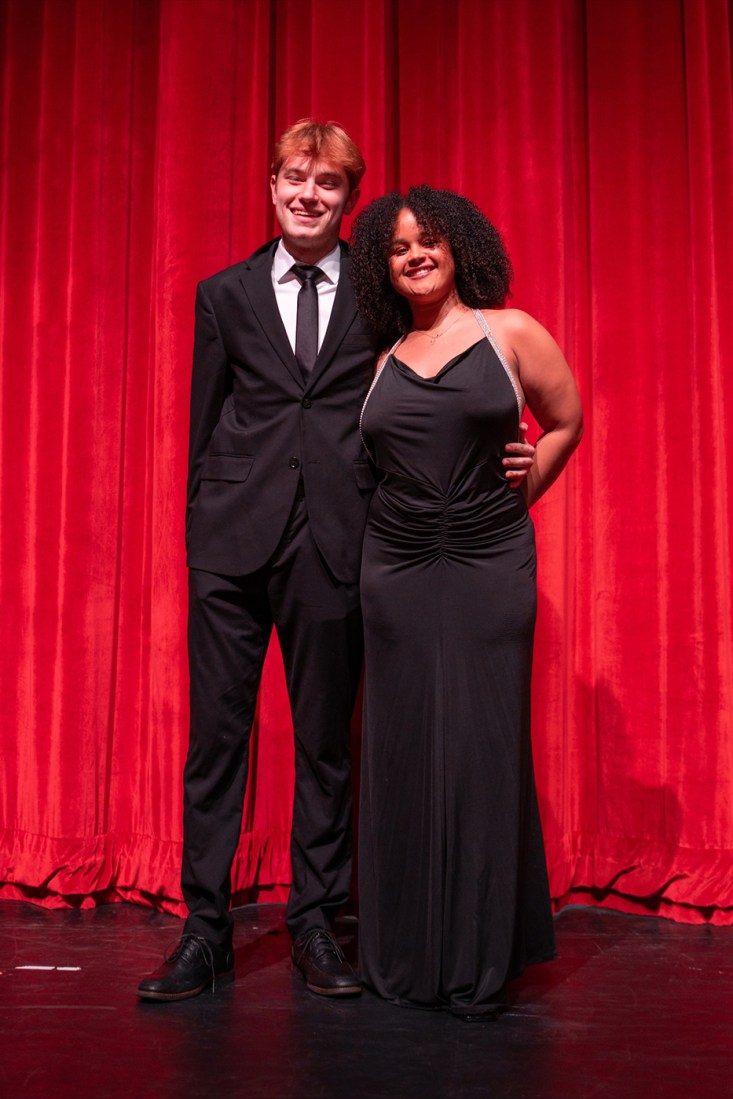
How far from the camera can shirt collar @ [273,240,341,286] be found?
2.16 meters

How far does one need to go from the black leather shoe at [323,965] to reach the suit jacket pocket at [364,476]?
0.88 meters

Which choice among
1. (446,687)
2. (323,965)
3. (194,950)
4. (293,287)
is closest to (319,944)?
(323,965)

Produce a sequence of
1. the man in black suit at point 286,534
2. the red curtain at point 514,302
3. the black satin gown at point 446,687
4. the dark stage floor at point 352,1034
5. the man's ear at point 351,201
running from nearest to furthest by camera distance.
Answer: the dark stage floor at point 352,1034 → the black satin gown at point 446,687 → the man in black suit at point 286,534 → the man's ear at point 351,201 → the red curtain at point 514,302

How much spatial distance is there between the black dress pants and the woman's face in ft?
1.54

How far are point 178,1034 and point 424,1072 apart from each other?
0.44 m

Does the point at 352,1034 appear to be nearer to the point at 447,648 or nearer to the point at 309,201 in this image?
the point at 447,648

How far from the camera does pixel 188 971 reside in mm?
2012

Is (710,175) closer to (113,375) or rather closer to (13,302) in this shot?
(113,375)

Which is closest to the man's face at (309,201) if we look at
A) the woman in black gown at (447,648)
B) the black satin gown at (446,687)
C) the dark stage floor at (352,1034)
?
the woman in black gown at (447,648)

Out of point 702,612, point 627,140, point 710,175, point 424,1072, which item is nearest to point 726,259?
point 710,175

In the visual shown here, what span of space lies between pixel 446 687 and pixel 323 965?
1.94ft

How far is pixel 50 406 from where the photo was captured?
3018 millimetres

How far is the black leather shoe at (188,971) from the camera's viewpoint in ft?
6.47

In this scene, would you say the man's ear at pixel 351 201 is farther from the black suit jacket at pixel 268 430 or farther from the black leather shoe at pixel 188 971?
the black leather shoe at pixel 188 971
